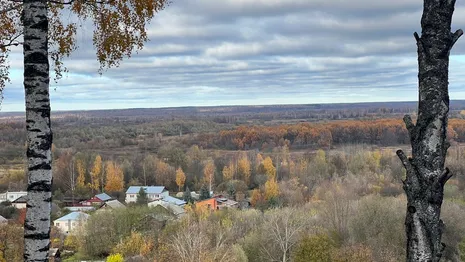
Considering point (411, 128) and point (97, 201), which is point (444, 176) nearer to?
point (411, 128)

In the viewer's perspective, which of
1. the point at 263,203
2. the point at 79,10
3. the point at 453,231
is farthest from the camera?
the point at 263,203

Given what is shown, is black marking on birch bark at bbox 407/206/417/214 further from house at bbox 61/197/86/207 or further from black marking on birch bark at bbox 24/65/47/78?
house at bbox 61/197/86/207

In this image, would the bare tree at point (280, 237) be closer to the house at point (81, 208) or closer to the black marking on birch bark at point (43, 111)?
the black marking on birch bark at point (43, 111)

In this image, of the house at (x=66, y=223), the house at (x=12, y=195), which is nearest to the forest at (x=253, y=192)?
the house at (x=12, y=195)

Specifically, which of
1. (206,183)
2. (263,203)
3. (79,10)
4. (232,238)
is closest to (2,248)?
(232,238)

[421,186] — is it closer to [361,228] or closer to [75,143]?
[361,228]
